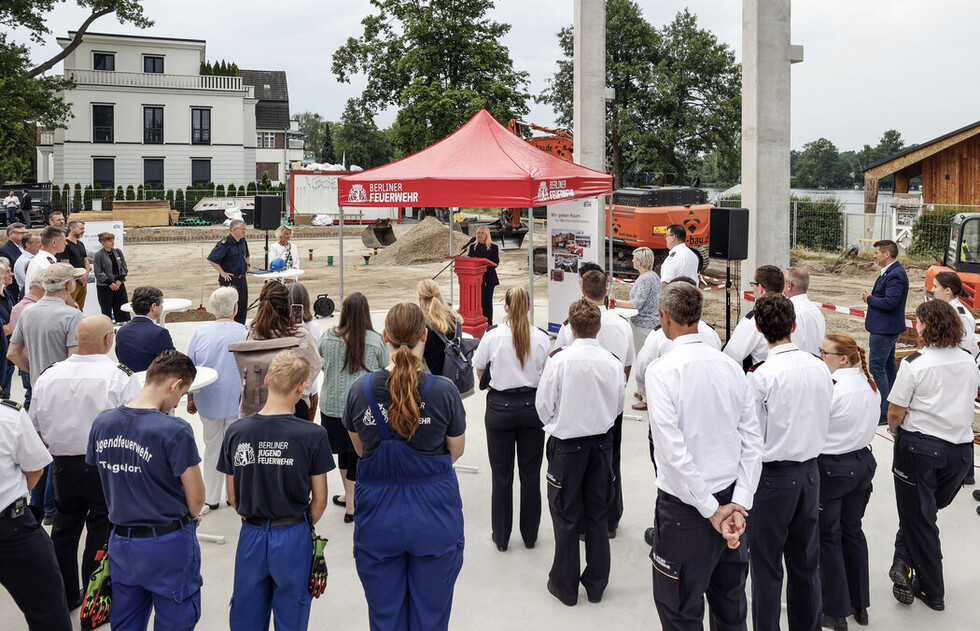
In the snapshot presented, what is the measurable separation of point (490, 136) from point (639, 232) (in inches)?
441

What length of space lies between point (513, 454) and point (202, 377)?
83.6 inches

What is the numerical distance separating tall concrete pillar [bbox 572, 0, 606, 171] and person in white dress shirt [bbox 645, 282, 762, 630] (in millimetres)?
10875

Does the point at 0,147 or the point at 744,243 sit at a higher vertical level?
the point at 0,147

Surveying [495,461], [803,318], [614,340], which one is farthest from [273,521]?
[803,318]

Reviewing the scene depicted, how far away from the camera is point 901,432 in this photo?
4.75m

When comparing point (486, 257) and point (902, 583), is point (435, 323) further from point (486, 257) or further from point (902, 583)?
point (486, 257)

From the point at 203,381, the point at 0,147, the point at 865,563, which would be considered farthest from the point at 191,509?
the point at 0,147

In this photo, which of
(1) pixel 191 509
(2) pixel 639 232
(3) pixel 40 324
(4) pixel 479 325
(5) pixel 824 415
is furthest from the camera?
(2) pixel 639 232

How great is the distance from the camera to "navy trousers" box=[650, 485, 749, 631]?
3.50 m

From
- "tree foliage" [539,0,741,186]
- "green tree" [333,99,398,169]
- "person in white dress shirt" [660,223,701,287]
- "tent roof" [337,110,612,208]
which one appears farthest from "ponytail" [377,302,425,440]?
"green tree" [333,99,398,169]

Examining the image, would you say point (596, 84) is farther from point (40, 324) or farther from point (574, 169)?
point (40, 324)

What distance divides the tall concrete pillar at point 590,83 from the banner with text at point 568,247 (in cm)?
284

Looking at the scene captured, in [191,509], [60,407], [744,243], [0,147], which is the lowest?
[191,509]

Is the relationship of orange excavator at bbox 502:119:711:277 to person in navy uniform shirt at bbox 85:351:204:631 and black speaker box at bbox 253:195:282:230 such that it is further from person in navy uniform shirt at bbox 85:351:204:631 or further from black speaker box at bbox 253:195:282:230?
person in navy uniform shirt at bbox 85:351:204:631
